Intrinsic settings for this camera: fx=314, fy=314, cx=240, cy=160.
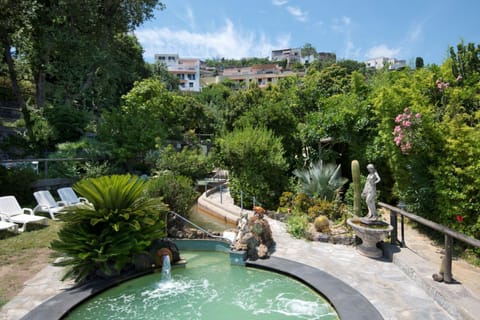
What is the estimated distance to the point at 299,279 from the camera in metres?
5.58

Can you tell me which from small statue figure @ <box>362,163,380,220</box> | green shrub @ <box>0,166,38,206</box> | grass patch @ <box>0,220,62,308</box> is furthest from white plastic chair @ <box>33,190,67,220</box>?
small statue figure @ <box>362,163,380,220</box>

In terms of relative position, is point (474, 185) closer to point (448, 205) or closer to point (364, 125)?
point (448, 205)

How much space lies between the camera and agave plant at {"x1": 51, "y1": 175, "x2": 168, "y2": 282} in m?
5.37

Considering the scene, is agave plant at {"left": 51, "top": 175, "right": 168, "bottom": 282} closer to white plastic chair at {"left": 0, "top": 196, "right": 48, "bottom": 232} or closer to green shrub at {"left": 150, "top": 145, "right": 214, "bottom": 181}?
white plastic chair at {"left": 0, "top": 196, "right": 48, "bottom": 232}

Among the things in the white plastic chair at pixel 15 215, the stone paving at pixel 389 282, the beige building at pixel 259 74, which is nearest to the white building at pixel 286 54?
the beige building at pixel 259 74

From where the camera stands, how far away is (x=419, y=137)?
6641 millimetres

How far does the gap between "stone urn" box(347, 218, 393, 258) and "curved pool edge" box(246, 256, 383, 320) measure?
1.43 metres

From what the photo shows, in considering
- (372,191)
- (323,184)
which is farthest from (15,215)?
(372,191)

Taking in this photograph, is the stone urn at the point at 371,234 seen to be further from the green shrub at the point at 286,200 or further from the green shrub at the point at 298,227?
the green shrub at the point at 286,200

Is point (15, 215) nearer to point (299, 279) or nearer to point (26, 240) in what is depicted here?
point (26, 240)

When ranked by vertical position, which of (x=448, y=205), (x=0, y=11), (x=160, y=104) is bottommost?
A: (x=448, y=205)

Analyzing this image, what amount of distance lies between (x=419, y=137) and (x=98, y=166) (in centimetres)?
1229

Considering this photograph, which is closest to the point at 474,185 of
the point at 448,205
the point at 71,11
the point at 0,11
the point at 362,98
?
the point at 448,205

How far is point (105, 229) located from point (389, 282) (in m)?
5.00
